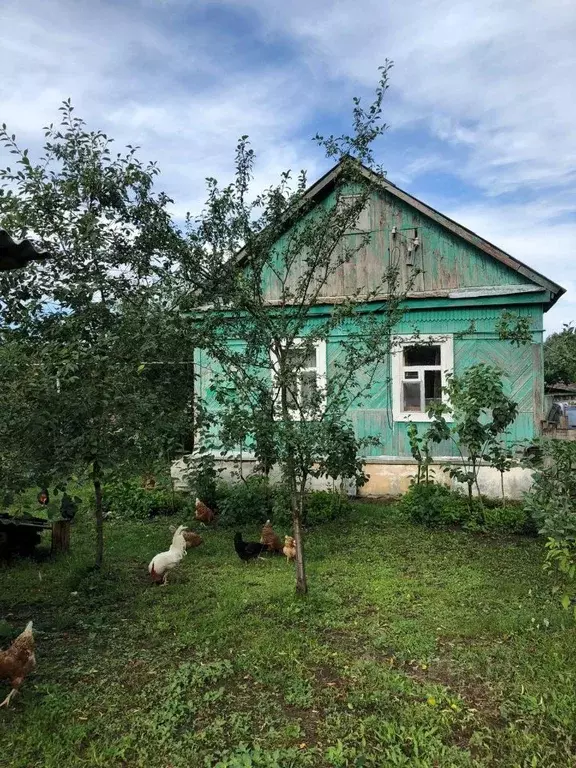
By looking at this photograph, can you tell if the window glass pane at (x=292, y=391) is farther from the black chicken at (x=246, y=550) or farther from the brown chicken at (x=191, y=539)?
the brown chicken at (x=191, y=539)

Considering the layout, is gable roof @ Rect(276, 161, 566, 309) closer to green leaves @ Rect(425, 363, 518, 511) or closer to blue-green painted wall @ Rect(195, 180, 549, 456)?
blue-green painted wall @ Rect(195, 180, 549, 456)

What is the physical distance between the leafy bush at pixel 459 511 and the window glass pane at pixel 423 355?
246 centimetres

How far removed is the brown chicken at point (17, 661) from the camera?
336cm

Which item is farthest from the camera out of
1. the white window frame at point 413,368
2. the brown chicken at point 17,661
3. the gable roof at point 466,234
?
the white window frame at point 413,368

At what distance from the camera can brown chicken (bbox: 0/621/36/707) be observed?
3355mm

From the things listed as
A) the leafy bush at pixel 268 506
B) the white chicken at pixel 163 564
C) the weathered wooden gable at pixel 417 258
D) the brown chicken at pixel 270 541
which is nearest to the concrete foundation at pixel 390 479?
the leafy bush at pixel 268 506

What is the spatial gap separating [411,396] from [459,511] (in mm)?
2701

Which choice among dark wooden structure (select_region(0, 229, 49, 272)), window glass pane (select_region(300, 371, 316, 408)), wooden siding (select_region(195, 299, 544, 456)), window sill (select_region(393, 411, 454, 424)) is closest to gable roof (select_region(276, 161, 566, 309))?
wooden siding (select_region(195, 299, 544, 456))

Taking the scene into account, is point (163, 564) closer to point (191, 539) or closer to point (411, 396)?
point (191, 539)

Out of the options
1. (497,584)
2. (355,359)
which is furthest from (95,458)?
(497,584)

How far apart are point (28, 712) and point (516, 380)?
334 inches

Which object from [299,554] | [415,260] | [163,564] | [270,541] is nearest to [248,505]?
[270,541]

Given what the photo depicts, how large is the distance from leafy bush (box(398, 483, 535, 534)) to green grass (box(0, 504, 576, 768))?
124cm

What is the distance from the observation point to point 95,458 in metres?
4.85
